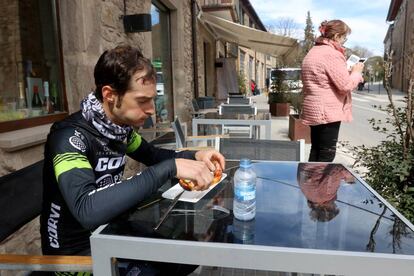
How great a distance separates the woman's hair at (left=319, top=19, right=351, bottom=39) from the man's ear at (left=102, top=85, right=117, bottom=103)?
243 centimetres

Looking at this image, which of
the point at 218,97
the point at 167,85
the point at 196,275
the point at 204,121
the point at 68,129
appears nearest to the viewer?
the point at 68,129

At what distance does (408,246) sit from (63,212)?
1.19 meters

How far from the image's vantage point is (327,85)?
3154 mm

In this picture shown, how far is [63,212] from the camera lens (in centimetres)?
133

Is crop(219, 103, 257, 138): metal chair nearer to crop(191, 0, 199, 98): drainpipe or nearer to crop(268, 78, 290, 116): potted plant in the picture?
crop(191, 0, 199, 98): drainpipe

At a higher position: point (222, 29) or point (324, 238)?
point (222, 29)

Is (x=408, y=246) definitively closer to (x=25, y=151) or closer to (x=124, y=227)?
(x=124, y=227)

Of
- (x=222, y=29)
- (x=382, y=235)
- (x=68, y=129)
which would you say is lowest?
(x=382, y=235)

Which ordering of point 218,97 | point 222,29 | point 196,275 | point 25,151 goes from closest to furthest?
point 196,275 → point 25,151 → point 222,29 → point 218,97

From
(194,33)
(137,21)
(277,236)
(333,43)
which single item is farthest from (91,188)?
(194,33)

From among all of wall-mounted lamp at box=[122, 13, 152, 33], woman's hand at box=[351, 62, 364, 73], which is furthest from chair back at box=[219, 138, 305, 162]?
wall-mounted lamp at box=[122, 13, 152, 33]

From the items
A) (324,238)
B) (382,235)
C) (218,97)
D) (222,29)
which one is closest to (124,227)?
(324,238)

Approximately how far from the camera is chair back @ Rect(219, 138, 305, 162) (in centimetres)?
230

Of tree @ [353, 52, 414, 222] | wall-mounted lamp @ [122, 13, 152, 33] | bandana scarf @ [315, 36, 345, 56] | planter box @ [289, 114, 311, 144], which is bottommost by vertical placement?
planter box @ [289, 114, 311, 144]
